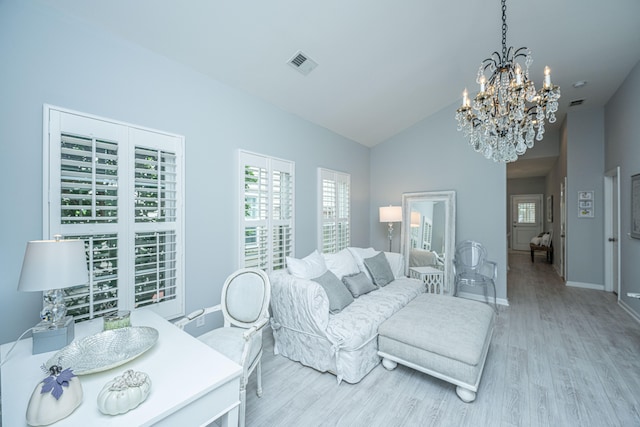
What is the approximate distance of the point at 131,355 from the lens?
125 cm

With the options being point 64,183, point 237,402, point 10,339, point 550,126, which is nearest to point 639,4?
point 550,126

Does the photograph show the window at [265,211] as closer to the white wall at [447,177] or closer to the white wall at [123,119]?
the white wall at [123,119]

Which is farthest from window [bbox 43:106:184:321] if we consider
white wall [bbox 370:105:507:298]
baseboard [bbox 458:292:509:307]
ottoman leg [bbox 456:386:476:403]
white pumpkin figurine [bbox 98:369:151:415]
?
baseboard [bbox 458:292:509:307]

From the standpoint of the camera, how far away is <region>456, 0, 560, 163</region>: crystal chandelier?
2.16 meters

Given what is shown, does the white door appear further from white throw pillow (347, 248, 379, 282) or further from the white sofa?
the white sofa

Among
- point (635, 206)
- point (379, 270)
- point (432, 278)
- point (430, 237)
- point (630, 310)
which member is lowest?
point (630, 310)

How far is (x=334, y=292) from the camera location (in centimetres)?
264

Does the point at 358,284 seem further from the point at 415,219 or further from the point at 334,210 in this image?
the point at 415,219

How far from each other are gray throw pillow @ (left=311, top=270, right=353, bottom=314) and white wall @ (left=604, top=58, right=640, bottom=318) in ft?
12.3

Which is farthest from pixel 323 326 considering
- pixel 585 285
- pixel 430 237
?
pixel 585 285

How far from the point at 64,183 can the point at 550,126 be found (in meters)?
7.89

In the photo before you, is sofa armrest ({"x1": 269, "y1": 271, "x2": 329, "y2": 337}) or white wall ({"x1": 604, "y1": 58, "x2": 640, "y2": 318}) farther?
white wall ({"x1": 604, "y1": 58, "x2": 640, "y2": 318})

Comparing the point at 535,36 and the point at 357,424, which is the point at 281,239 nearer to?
the point at 357,424

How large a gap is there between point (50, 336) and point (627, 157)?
622cm
